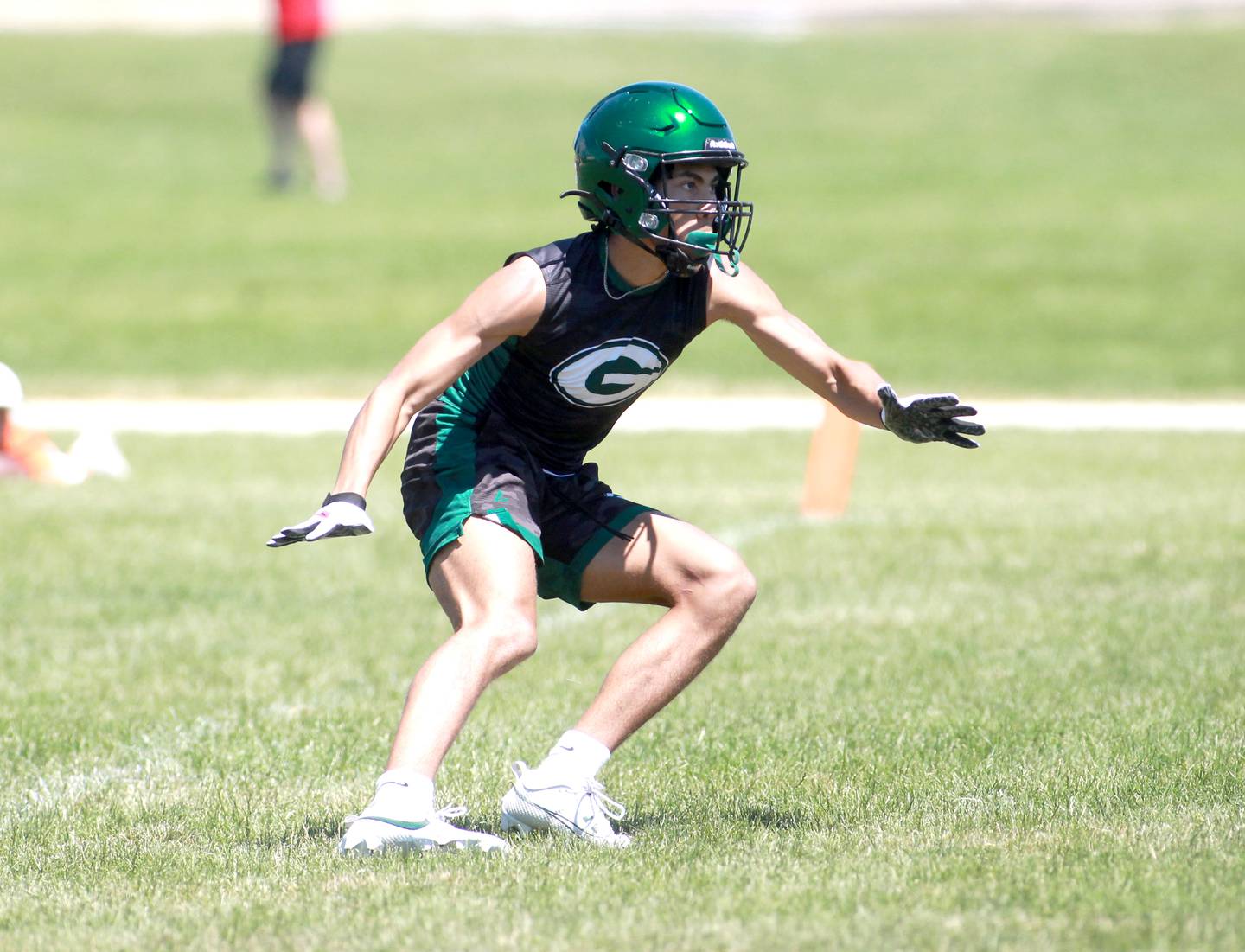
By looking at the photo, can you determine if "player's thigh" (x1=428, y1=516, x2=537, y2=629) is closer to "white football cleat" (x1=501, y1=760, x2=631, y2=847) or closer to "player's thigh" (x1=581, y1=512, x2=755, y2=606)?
"player's thigh" (x1=581, y1=512, x2=755, y2=606)

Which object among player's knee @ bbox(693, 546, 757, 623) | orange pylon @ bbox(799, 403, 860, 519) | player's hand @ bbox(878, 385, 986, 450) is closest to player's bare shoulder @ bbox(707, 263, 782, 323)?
player's hand @ bbox(878, 385, 986, 450)

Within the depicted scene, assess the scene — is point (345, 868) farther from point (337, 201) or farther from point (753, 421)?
point (337, 201)

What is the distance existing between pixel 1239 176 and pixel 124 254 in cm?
1762

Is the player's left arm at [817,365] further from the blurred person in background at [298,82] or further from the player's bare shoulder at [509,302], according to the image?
the blurred person in background at [298,82]

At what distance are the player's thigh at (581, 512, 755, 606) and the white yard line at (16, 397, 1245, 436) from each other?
10.0m

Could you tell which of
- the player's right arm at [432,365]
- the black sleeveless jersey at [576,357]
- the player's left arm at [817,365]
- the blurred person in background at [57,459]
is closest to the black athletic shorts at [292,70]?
the blurred person in background at [57,459]

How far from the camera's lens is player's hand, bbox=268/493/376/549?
4.21 meters

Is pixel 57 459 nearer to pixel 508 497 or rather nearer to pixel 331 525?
pixel 508 497

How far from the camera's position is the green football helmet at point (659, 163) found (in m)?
4.78

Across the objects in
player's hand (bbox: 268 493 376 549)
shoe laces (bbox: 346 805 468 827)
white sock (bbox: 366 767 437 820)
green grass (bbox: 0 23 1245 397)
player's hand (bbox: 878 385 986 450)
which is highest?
player's hand (bbox: 878 385 986 450)

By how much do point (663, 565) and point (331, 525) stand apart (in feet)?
3.58

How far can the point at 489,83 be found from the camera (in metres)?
37.9

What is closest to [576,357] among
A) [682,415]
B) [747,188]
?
[682,415]

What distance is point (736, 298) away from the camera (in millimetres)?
5035
